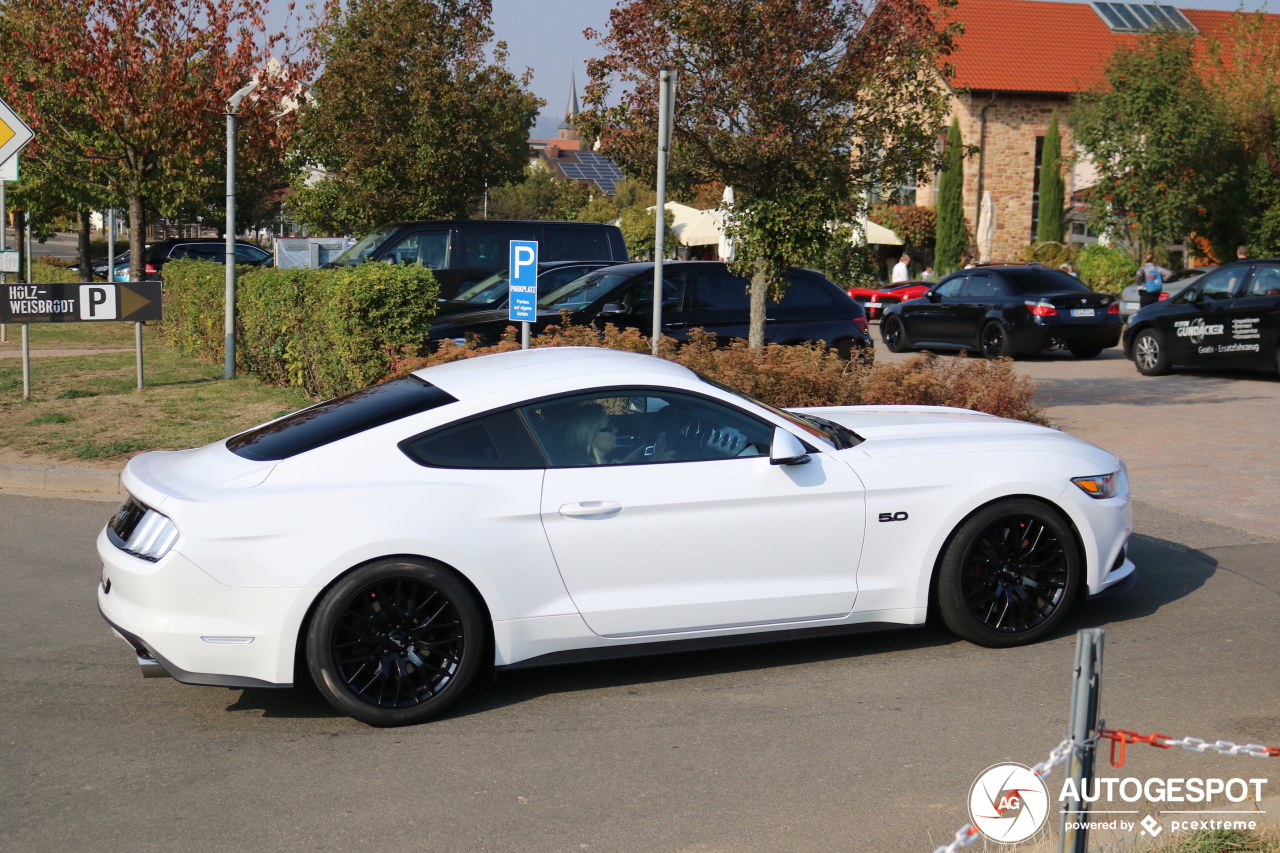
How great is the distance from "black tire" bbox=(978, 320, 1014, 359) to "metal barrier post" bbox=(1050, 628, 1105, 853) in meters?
16.7

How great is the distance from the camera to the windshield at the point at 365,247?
1591 centimetres

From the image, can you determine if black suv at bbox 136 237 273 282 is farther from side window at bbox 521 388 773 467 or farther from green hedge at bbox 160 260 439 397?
side window at bbox 521 388 773 467

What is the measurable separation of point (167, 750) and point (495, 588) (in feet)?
4.47

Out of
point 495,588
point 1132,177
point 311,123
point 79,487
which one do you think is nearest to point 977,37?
point 1132,177

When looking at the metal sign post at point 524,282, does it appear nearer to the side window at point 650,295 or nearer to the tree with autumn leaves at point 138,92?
the side window at point 650,295

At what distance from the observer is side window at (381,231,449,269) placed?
16328 mm

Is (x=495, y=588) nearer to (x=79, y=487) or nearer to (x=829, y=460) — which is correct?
(x=829, y=460)

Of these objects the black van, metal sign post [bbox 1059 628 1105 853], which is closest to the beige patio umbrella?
the black van

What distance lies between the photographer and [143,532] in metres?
4.69

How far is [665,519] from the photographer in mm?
4965

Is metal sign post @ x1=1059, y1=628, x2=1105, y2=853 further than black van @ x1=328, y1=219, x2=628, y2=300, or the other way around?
black van @ x1=328, y1=219, x2=628, y2=300

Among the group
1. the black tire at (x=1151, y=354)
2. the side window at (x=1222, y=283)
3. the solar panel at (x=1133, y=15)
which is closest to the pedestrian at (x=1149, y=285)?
the black tire at (x=1151, y=354)

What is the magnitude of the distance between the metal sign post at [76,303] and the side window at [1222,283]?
13.4 m

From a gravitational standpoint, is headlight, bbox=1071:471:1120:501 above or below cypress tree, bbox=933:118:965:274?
below
